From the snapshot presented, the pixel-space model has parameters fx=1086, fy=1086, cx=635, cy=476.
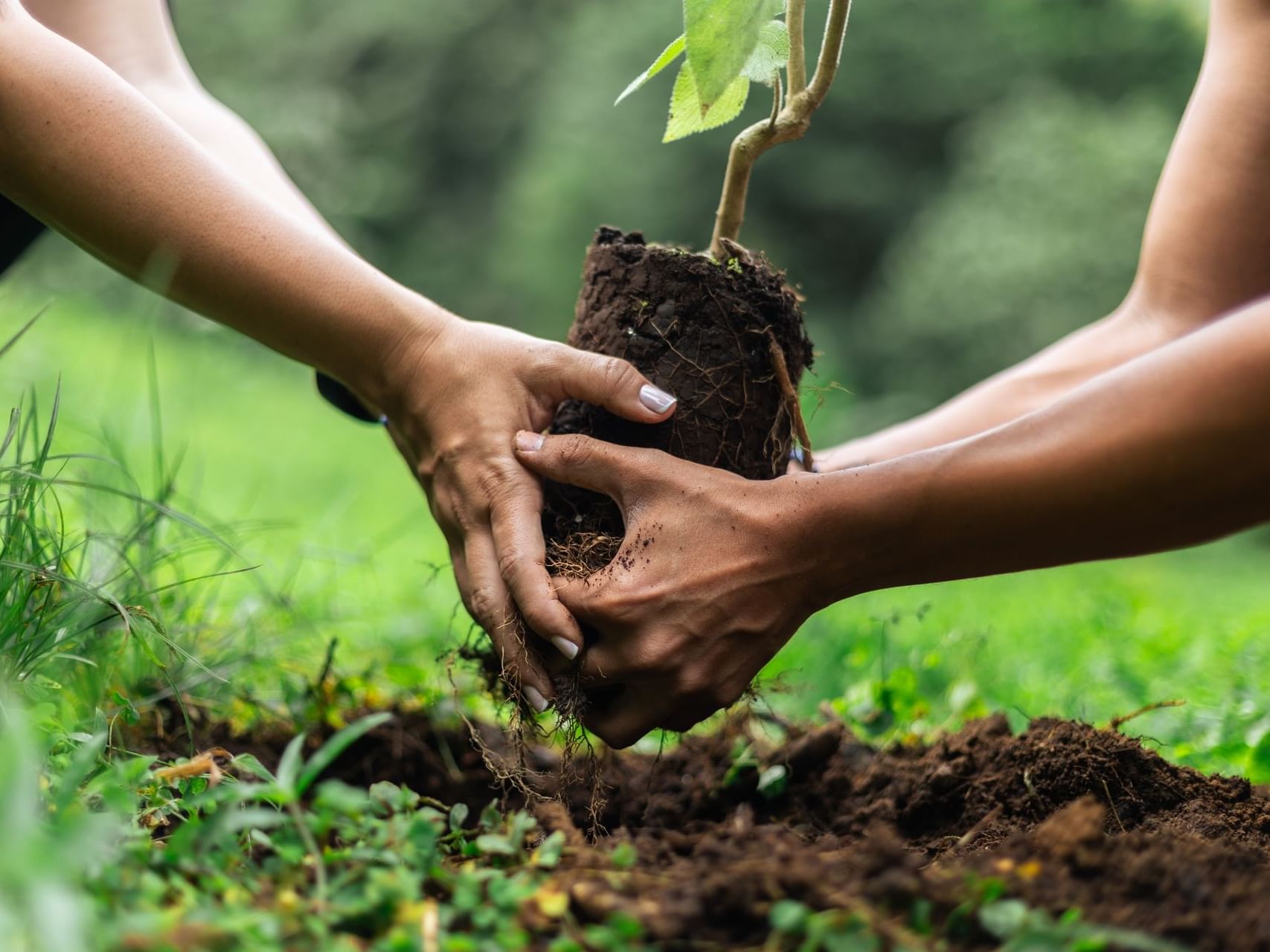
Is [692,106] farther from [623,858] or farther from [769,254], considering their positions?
[769,254]

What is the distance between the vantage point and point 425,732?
6.75ft

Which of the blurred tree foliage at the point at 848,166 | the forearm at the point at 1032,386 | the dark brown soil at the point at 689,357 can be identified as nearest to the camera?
the dark brown soil at the point at 689,357

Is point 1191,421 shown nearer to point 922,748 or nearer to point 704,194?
point 922,748

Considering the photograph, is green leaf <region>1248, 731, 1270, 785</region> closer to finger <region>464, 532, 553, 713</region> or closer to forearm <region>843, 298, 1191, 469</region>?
forearm <region>843, 298, 1191, 469</region>

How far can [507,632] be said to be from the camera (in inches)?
65.3

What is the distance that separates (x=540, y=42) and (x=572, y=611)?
1474 cm

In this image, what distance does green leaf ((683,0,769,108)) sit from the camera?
1.59 m

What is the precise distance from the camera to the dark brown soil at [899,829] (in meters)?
1.01

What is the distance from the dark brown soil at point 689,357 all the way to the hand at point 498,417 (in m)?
0.07

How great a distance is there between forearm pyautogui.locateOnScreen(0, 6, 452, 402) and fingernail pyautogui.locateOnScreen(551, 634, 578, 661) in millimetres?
508

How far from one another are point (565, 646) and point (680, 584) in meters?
0.20

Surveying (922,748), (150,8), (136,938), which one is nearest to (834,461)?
(922,748)

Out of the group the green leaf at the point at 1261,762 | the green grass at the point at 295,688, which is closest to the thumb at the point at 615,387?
the green grass at the point at 295,688

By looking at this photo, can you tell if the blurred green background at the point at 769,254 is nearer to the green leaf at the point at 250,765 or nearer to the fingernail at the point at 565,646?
the fingernail at the point at 565,646
